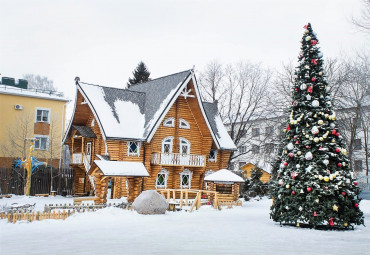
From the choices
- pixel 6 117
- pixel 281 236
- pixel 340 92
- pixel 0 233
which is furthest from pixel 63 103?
pixel 281 236

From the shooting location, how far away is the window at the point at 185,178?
30547 mm

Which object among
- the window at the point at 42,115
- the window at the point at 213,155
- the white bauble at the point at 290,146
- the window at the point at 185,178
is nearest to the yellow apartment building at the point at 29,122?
the window at the point at 42,115

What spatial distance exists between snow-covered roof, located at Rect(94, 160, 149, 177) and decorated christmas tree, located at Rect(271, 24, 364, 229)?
1042cm

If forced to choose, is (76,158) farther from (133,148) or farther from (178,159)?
(178,159)

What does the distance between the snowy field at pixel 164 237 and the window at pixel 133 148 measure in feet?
39.1

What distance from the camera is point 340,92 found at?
31703 mm

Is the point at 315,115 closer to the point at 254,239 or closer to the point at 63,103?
the point at 254,239

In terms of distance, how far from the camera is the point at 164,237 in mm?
11359

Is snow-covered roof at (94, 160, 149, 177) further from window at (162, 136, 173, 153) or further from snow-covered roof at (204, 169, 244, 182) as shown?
snow-covered roof at (204, 169, 244, 182)

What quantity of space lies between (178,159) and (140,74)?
79.7 ft

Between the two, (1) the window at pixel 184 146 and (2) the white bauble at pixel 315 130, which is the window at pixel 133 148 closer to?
(1) the window at pixel 184 146

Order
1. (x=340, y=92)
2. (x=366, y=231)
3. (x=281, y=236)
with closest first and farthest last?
(x=281, y=236) → (x=366, y=231) → (x=340, y=92)

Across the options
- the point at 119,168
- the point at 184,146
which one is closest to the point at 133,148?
the point at 184,146

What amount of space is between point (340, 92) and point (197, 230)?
22.8 m
